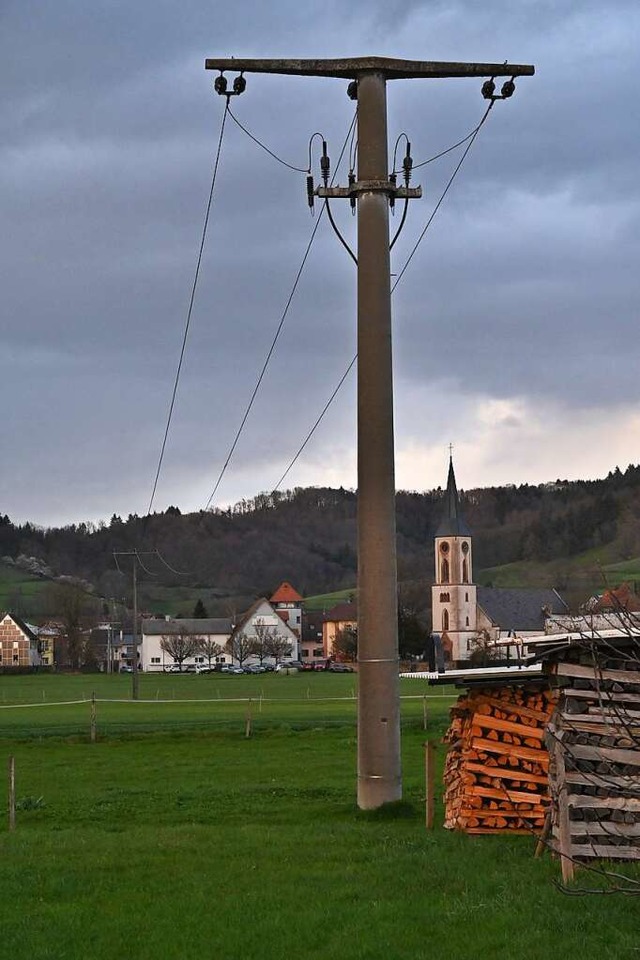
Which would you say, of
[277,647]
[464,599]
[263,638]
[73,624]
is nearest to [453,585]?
[464,599]

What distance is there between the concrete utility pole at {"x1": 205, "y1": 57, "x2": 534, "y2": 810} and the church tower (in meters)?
151

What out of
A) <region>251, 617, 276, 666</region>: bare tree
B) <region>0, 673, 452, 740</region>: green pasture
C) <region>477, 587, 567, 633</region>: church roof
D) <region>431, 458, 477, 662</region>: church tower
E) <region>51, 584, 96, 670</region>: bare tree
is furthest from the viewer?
<region>477, 587, 567, 633</region>: church roof

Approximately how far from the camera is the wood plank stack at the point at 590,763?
50.5ft

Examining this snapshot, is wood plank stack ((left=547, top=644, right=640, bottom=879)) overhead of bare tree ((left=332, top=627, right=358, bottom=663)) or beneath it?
beneath

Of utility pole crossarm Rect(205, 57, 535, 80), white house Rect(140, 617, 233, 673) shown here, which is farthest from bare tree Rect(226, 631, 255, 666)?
utility pole crossarm Rect(205, 57, 535, 80)

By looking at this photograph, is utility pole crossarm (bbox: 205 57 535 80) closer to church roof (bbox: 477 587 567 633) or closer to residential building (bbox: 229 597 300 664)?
residential building (bbox: 229 597 300 664)

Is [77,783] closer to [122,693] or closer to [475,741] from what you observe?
[475,741]

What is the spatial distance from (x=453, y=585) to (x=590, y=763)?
6492 inches

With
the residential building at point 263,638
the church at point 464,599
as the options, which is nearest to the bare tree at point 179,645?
the residential building at point 263,638

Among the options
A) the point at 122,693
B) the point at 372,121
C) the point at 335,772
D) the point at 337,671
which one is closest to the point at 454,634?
the point at 337,671

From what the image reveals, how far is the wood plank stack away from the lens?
1540 cm

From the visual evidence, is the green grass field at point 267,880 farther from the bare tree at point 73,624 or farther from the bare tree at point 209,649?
the bare tree at point 209,649

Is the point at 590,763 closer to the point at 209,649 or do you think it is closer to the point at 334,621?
the point at 209,649

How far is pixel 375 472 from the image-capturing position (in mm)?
21094
